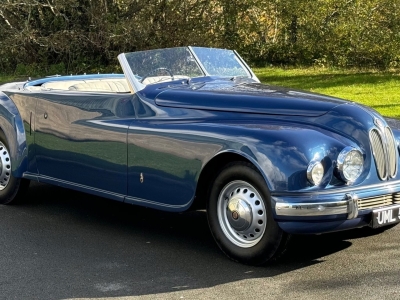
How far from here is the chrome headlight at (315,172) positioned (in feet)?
16.4

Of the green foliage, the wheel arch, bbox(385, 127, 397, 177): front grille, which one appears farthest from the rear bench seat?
the green foliage

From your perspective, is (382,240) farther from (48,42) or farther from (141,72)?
(48,42)

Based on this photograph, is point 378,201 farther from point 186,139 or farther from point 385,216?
point 186,139

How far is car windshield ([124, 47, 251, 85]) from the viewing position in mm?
6578

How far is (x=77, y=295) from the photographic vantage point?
4.84 metres

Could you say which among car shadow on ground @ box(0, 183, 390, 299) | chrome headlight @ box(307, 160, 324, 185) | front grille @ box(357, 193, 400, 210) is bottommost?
car shadow on ground @ box(0, 183, 390, 299)

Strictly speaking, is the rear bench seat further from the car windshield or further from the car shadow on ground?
Result: the car shadow on ground

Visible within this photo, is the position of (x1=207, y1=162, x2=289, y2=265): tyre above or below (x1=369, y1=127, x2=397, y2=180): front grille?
below

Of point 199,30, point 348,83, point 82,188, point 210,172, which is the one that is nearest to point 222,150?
point 210,172

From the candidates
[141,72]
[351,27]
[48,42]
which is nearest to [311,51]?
[351,27]

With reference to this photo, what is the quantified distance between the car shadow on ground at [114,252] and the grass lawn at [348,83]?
6598mm

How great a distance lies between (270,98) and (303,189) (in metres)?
0.94

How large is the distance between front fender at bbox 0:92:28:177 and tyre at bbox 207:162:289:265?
2.37 metres

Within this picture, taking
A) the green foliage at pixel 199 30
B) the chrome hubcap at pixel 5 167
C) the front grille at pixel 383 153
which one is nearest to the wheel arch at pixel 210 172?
the front grille at pixel 383 153
